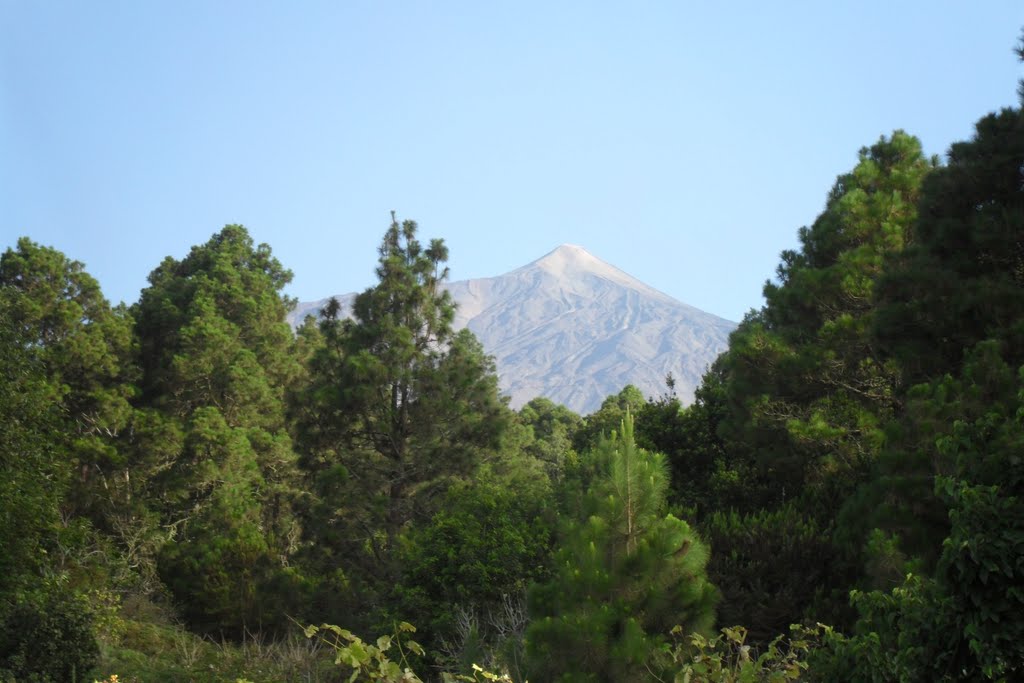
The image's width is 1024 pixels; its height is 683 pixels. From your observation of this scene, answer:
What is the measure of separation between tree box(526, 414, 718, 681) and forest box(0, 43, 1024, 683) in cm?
3

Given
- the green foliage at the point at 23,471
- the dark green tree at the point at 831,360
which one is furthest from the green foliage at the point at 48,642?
the dark green tree at the point at 831,360

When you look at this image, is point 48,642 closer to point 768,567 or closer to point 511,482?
point 768,567

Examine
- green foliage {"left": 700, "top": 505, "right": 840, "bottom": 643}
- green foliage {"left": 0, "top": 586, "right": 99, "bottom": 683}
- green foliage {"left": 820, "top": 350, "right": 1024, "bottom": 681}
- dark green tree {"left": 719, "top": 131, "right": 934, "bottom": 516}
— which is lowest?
green foliage {"left": 0, "top": 586, "right": 99, "bottom": 683}

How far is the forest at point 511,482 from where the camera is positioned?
380 inches

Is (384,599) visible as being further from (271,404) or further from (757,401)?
(271,404)

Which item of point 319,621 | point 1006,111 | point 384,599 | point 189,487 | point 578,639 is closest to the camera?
point 578,639

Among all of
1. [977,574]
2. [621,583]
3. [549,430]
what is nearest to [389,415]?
[621,583]

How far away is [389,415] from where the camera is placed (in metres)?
26.5

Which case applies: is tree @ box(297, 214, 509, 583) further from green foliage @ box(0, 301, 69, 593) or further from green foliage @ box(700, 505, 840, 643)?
green foliage @ box(700, 505, 840, 643)

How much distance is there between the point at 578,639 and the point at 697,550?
1.64 m

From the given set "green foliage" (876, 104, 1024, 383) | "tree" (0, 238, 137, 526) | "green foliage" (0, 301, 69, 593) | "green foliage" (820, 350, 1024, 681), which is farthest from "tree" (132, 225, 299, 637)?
"green foliage" (820, 350, 1024, 681)

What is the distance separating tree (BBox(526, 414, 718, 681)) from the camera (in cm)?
1102

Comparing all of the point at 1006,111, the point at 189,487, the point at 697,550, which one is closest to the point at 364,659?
the point at 697,550

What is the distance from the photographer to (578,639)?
11039 mm
